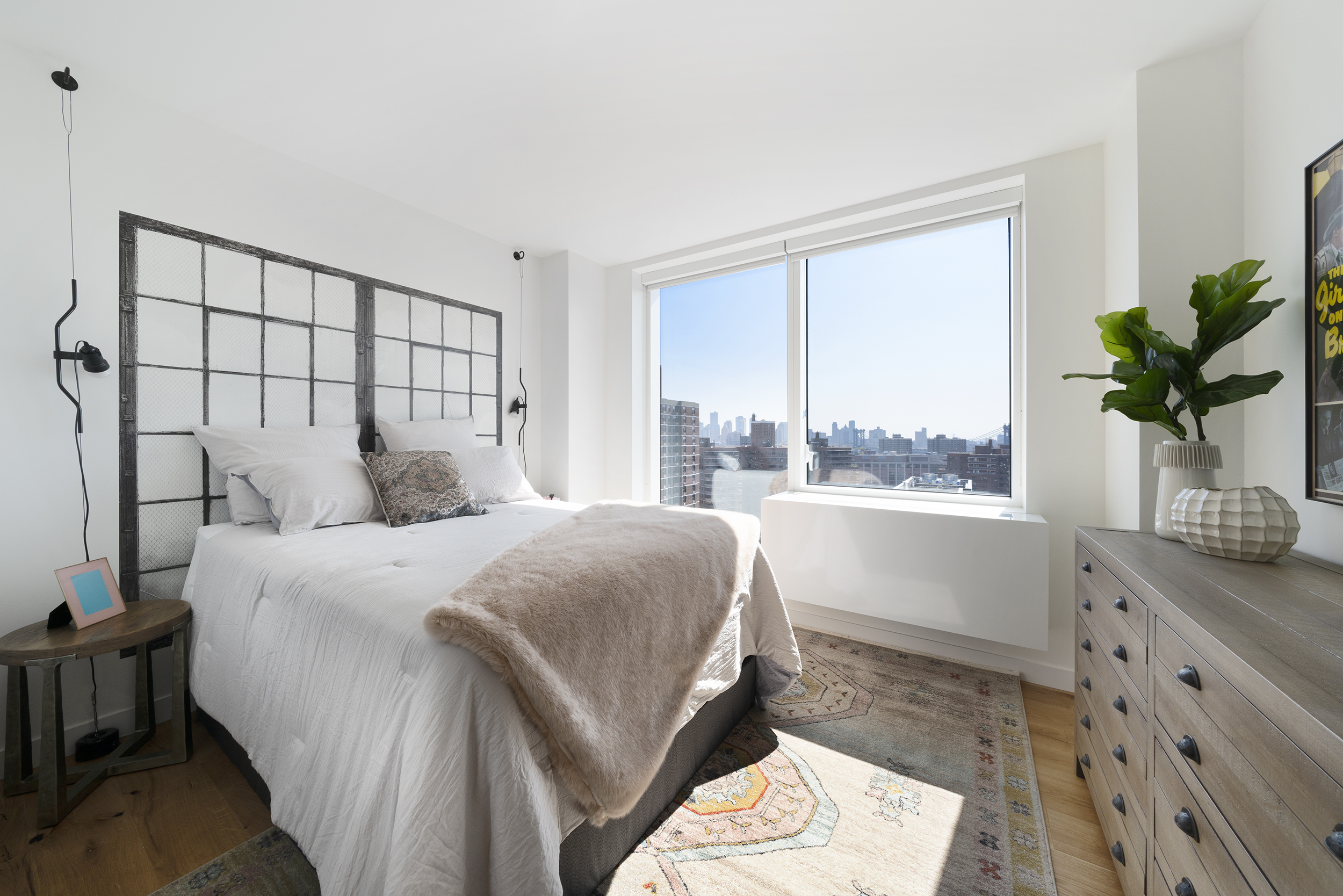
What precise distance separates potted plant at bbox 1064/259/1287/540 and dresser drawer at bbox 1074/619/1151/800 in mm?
485

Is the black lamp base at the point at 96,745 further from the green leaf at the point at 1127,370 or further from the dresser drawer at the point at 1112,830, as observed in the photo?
the green leaf at the point at 1127,370

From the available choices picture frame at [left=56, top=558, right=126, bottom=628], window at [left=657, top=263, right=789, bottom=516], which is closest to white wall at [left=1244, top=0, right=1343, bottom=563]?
window at [left=657, top=263, right=789, bottom=516]

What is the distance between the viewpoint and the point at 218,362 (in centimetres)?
225

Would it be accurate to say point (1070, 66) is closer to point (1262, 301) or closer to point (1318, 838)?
point (1262, 301)

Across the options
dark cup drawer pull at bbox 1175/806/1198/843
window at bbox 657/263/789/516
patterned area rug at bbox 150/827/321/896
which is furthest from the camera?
window at bbox 657/263/789/516

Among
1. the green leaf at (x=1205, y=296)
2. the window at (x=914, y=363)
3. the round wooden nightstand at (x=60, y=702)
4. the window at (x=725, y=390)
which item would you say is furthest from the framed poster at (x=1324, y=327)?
the round wooden nightstand at (x=60, y=702)

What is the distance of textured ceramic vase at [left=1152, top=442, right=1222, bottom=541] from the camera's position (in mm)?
1475

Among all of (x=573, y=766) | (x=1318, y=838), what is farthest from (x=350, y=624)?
(x=1318, y=838)

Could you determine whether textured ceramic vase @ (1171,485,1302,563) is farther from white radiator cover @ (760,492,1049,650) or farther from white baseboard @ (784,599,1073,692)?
white baseboard @ (784,599,1073,692)

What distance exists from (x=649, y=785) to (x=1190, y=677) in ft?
3.72

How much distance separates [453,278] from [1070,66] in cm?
320

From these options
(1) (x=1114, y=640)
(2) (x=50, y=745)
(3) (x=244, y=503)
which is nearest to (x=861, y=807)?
(1) (x=1114, y=640)

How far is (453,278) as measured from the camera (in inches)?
128

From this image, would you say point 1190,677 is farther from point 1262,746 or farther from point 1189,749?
point 1262,746
